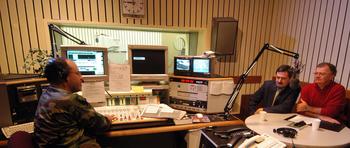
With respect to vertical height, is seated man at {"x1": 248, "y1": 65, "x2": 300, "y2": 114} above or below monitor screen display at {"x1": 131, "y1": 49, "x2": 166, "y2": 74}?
below

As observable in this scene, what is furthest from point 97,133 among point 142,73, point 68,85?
point 142,73

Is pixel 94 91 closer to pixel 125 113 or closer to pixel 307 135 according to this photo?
pixel 125 113

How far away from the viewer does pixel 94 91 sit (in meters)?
1.91

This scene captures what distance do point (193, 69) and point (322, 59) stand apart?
6.34 ft

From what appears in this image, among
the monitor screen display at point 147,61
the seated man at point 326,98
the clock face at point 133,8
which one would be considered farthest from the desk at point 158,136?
the clock face at point 133,8

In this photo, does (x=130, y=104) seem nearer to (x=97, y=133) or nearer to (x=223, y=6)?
(x=97, y=133)

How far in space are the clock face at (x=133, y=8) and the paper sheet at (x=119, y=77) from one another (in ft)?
3.41

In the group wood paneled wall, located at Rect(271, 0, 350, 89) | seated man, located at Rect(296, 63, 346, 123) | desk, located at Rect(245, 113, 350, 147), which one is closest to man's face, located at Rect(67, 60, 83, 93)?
desk, located at Rect(245, 113, 350, 147)

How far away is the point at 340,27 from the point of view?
2.50 meters

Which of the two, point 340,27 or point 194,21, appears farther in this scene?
point 194,21

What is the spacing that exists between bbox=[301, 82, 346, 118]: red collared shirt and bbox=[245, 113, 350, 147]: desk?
0.44m

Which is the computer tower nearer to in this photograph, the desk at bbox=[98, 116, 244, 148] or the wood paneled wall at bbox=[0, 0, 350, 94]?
the desk at bbox=[98, 116, 244, 148]

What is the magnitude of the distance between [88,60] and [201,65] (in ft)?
4.18

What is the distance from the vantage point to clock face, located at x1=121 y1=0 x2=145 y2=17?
267 centimetres
